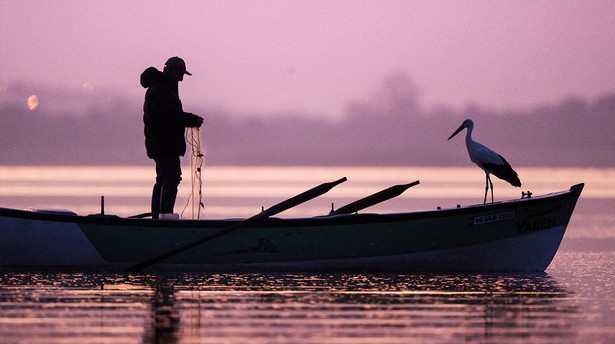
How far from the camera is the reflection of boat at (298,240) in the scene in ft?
58.6

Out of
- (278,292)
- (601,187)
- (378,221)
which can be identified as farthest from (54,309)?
(601,187)

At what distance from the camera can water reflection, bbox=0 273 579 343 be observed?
1134 centimetres

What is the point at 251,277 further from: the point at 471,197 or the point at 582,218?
the point at 471,197

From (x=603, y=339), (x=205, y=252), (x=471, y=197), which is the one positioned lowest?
(x=603, y=339)

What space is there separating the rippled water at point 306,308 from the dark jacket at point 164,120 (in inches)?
64.4

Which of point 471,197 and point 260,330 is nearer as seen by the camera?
point 260,330

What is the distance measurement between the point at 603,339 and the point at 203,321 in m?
3.29

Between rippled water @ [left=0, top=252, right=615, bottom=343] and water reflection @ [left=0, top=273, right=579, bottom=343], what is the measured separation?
0.4 inches

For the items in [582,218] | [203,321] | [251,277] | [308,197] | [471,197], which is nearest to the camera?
[203,321]

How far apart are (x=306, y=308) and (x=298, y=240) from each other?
4.67 m

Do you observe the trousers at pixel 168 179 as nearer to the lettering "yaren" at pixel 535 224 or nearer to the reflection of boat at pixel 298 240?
the reflection of boat at pixel 298 240

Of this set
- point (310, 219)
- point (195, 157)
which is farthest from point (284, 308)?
point (195, 157)

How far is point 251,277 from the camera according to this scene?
56.1ft

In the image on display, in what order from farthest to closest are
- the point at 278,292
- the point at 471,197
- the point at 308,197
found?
the point at 471,197 → the point at 308,197 → the point at 278,292
